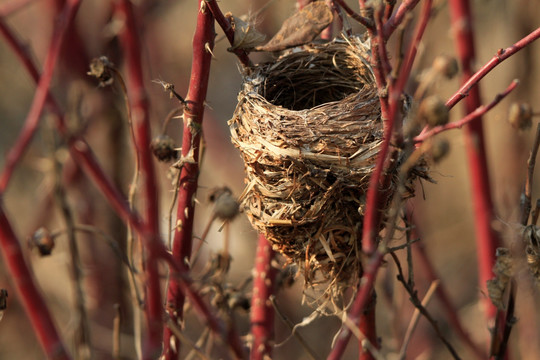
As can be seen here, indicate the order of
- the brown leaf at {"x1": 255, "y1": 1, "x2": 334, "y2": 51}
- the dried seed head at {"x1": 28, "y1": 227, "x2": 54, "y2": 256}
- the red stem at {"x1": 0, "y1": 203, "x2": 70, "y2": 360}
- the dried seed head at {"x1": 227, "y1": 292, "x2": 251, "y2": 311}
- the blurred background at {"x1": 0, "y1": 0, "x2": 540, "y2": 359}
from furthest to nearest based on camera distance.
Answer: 1. the blurred background at {"x1": 0, "y1": 0, "x2": 540, "y2": 359}
2. the brown leaf at {"x1": 255, "y1": 1, "x2": 334, "y2": 51}
3. the dried seed head at {"x1": 227, "y1": 292, "x2": 251, "y2": 311}
4. the dried seed head at {"x1": 28, "y1": 227, "x2": 54, "y2": 256}
5. the red stem at {"x1": 0, "y1": 203, "x2": 70, "y2": 360}

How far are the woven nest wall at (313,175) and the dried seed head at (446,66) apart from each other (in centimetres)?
61

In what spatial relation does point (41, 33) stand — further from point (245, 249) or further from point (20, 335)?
point (245, 249)

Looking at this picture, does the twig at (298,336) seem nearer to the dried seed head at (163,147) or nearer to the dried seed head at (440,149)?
the dried seed head at (163,147)

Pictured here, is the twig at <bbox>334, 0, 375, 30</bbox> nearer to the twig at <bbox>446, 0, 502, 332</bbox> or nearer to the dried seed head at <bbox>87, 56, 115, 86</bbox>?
the dried seed head at <bbox>87, 56, 115, 86</bbox>

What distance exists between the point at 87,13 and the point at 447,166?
4.18 m

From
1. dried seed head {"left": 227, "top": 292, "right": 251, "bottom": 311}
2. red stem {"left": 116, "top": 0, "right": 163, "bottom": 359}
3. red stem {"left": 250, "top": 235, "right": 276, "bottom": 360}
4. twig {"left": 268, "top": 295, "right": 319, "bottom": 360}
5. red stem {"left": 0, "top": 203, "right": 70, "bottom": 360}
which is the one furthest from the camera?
red stem {"left": 250, "top": 235, "right": 276, "bottom": 360}

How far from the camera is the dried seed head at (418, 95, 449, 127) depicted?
133cm

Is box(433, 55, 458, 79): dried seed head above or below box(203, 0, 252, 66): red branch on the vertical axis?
below

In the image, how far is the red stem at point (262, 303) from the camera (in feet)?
8.12

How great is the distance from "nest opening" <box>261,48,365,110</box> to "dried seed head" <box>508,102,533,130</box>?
33.7 inches

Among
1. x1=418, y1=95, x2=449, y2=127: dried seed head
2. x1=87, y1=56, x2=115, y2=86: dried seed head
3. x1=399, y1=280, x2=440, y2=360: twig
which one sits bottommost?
x1=399, y1=280, x2=440, y2=360: twig

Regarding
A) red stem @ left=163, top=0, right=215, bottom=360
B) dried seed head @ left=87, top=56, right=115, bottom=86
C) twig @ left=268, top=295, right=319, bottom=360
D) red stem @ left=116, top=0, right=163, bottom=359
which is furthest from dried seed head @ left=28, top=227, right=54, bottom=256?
twig @ left=268, top=295, right=319, bottom=360

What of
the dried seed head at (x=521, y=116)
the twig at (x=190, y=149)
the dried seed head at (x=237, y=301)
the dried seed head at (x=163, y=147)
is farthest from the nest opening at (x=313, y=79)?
the dried seed head at (x=521, y=116)

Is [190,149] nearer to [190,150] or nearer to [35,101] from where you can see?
[190,150]
